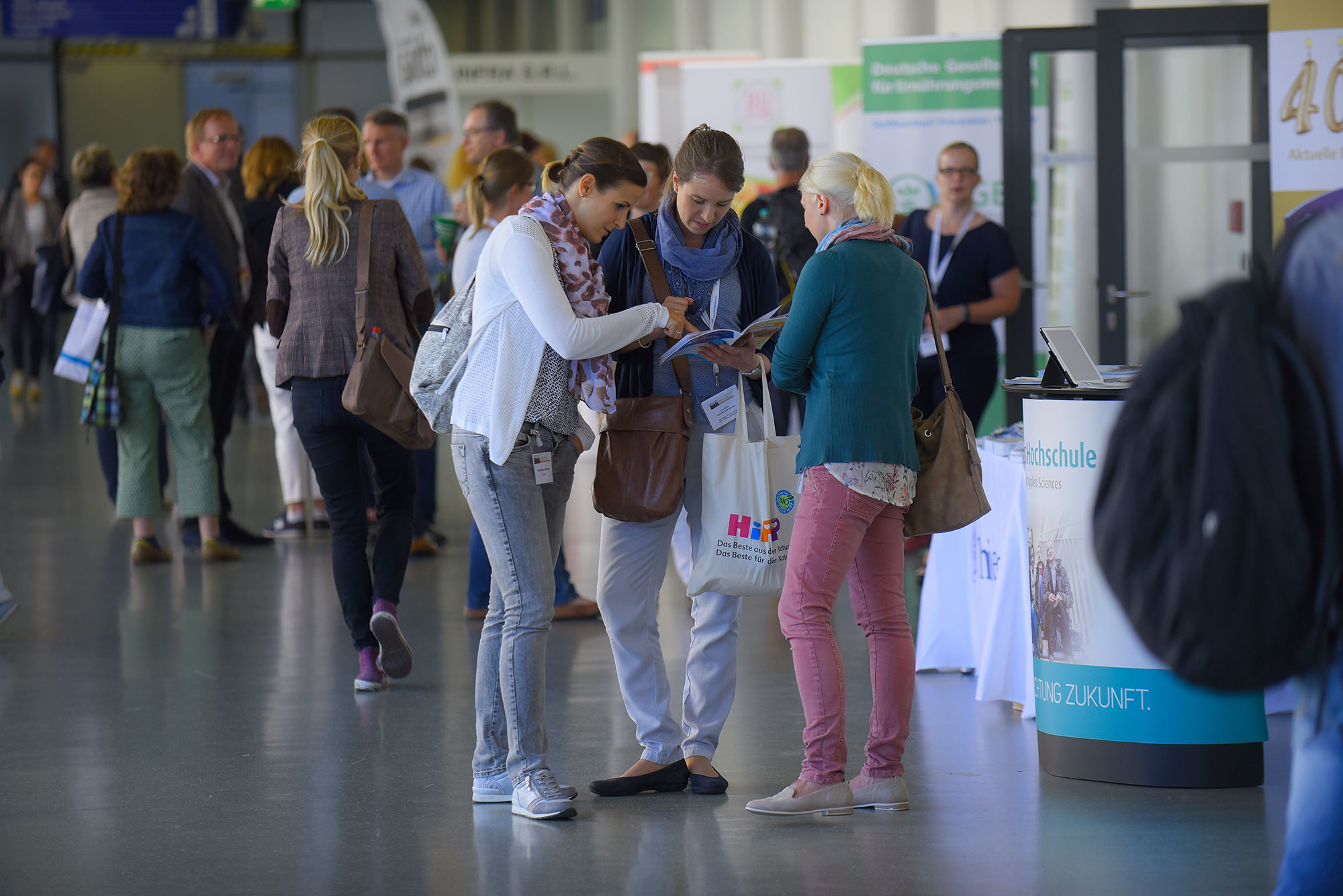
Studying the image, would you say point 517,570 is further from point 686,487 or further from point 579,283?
point 579,283

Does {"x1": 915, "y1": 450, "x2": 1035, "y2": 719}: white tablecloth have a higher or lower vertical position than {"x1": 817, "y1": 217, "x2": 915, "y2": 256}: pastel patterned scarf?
lower

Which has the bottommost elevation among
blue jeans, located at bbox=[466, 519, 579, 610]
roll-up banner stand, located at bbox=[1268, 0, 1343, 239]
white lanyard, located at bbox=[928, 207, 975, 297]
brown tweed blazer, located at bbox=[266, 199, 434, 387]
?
blue jeans, located at bbox=[466, 519, 579, 610]

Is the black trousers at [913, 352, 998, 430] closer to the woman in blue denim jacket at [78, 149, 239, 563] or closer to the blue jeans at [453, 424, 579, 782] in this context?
the woman in blue denim jacket at [78, 149, 239, 563]

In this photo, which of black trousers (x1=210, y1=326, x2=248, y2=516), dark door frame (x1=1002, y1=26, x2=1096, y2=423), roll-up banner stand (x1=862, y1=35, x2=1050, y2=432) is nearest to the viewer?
dark door frame (x1=1002, y1=26, x2=1096, y2=423)

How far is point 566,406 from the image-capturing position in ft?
10.6

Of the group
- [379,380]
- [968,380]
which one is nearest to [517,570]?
[379,380]

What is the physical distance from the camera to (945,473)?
3.26m

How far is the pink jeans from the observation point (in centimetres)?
313

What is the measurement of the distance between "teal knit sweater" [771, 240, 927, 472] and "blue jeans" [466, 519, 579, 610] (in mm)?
2192

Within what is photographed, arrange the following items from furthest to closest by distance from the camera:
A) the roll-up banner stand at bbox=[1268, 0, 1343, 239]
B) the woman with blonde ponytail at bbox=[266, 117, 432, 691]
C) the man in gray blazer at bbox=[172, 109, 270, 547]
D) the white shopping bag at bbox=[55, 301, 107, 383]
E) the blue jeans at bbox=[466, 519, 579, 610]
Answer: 1. the man in gray blazer at bbox=[172, 109, 270, 547]
2. the white shopping bag at bbox=[55, 301, 107, 383]
3. the roll-up banner stand at bbox=[1268, 0, 1343, 239]
4. the blue jeans at bbox=[466, 519, 579, 610]
5. the woman with blonde ponytail at bbox=[266, 117, 432, 691]

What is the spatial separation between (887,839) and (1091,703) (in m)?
0.68

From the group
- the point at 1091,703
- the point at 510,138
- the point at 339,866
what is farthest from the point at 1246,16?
the point at 339,866

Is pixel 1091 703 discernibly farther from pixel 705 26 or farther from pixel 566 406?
pixel 705 26

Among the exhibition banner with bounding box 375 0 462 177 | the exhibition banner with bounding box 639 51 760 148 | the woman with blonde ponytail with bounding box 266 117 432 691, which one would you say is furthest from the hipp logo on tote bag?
the exhibition banner with bounding box 375 0 462 177
